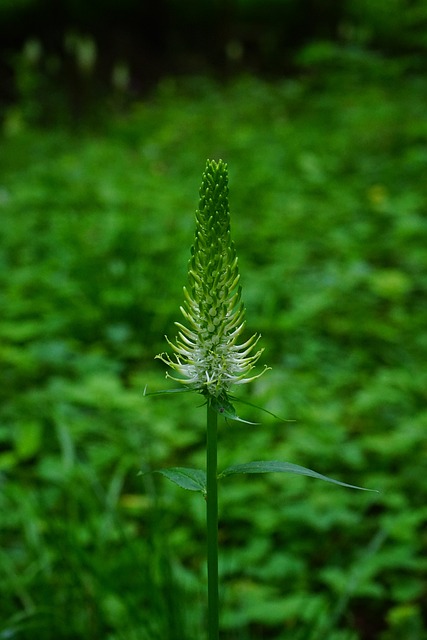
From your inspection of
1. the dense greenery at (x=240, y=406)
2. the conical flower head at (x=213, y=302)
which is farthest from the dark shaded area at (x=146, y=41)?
the conical flower head at (x=213, y=302)

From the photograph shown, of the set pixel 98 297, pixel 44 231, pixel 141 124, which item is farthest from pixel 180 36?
pixel 98 297

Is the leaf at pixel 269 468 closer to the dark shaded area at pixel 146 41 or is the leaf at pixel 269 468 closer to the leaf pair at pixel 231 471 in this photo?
the leaf pair at pixel 231 471

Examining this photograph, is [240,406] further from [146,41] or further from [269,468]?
[146,41]

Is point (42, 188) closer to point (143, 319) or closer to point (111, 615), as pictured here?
point (143, 319)

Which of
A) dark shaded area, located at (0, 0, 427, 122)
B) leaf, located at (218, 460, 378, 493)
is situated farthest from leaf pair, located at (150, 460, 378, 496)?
dark shaded area, located at (0, 0, 427, 122)

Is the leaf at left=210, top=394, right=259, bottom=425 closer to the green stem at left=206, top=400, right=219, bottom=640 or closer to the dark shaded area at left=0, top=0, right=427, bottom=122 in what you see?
the green stem at left=206, top=400, right=219, bottom=640

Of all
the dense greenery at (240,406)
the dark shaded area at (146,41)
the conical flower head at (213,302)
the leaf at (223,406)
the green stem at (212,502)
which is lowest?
the dense greenery at (240,406)
